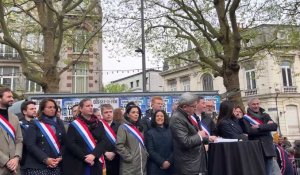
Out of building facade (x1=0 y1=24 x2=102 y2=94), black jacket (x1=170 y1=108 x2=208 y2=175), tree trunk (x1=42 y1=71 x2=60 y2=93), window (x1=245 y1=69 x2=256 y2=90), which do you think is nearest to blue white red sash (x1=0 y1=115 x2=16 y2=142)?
black jacket (x1=170 y1=108 x2=208 y2=175)

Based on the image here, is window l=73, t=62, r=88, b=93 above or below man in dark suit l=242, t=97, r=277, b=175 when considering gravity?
above

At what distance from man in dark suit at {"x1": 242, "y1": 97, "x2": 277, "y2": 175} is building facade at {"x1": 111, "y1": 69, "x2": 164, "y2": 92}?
2055 inches

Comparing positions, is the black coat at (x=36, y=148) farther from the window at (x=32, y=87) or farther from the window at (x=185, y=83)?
the window at (x=185, y=83)

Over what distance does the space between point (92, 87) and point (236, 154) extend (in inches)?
912

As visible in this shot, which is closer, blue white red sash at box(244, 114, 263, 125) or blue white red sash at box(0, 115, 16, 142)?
blue white red sash at box(0, 115, 16, 142)

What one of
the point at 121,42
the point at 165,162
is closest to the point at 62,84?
the point at 121,42

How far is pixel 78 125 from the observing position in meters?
5.63

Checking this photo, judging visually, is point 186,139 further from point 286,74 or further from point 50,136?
point 286,74

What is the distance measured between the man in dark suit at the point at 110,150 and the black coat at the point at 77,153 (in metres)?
0.38

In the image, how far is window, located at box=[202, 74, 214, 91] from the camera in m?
45.0

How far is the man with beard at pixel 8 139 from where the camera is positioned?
16.7 feet

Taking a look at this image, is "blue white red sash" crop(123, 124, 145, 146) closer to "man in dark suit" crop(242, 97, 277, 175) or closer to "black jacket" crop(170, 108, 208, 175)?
"black jacket" crop(170, 108, 208, 175)

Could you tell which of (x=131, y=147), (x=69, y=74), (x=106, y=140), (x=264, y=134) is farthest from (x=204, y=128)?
(x=69, y=74)

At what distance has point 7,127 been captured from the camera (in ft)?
17.5
